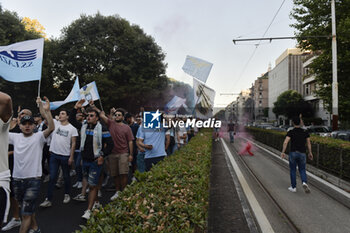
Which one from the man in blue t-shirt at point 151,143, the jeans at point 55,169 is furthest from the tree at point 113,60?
the jeans at point 55,169

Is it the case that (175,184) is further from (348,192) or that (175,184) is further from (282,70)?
(282,70)

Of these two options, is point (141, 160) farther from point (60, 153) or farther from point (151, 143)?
point (60, 153)

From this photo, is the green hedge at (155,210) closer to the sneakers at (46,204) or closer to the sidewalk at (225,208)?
the sidewalk at (225,208)

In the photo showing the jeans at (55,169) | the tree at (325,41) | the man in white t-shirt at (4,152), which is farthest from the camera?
the tree at (325,41)

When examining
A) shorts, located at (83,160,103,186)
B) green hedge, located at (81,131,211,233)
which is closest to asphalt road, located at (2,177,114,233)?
shorts, located at (83,160,103,186)

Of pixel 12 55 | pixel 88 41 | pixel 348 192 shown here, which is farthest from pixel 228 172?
pixel 88 41

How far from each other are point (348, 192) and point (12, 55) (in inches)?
311

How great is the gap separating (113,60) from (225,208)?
25.3 metres

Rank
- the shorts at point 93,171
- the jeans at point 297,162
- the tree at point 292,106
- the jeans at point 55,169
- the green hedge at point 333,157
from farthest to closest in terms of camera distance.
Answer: the tree at point 292,106 < the green hedge at point 333,157 < the jeans at point 297,162 < the jeans at point 55,169 < the shorts at point 93,171

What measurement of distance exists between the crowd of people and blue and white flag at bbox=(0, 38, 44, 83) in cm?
78

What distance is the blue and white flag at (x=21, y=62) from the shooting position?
5.16 m

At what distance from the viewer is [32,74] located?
5176mm

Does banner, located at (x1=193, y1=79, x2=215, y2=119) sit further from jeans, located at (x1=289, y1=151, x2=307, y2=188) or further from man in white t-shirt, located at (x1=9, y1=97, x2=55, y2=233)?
man in white t-shirt, located at (x1=9, y1=97, x2=55, y2=233)

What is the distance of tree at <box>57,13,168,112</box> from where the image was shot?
26875 millimetres
